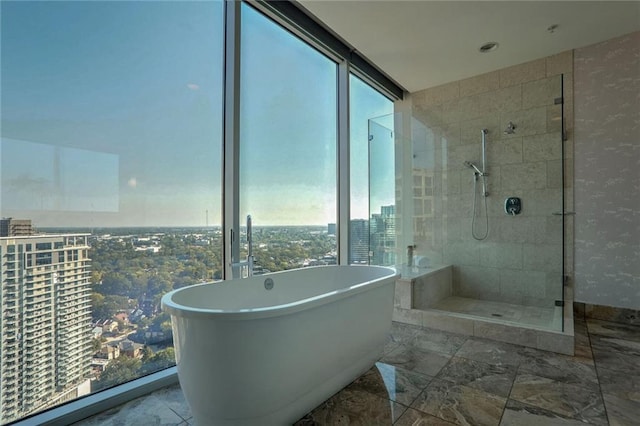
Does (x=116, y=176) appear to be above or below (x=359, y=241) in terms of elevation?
above

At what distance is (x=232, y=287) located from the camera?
2.08 m

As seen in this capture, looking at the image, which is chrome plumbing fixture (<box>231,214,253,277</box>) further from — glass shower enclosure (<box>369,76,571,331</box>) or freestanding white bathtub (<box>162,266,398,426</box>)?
glass shower enclosure (<box>369,76,571,331</box>)

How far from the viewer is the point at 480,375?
6.81 ft

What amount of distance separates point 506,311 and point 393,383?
1.77 meters

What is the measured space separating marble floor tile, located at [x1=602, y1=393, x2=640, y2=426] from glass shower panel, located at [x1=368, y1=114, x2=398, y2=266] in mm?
2162

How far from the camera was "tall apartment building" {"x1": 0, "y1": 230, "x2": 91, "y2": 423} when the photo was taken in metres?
1.49

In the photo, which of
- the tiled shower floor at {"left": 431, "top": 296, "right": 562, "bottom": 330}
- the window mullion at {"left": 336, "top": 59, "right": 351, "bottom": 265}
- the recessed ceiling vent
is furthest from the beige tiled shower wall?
the window mullion at {"left": 336, "top": 59, "right": 351, "bottom": 265}

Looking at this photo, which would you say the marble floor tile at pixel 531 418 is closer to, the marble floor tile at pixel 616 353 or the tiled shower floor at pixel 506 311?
the marble floor tile at pixel 616 353

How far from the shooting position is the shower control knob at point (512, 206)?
3398mm

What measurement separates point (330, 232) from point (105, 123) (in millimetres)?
2170

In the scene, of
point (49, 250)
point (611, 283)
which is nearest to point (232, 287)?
point (49, 250)

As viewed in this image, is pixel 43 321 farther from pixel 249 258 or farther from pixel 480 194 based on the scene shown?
pixel 480 194

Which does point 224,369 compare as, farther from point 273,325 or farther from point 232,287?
point 232,287

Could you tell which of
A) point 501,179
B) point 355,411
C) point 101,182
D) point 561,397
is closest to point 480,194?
point 501,179
